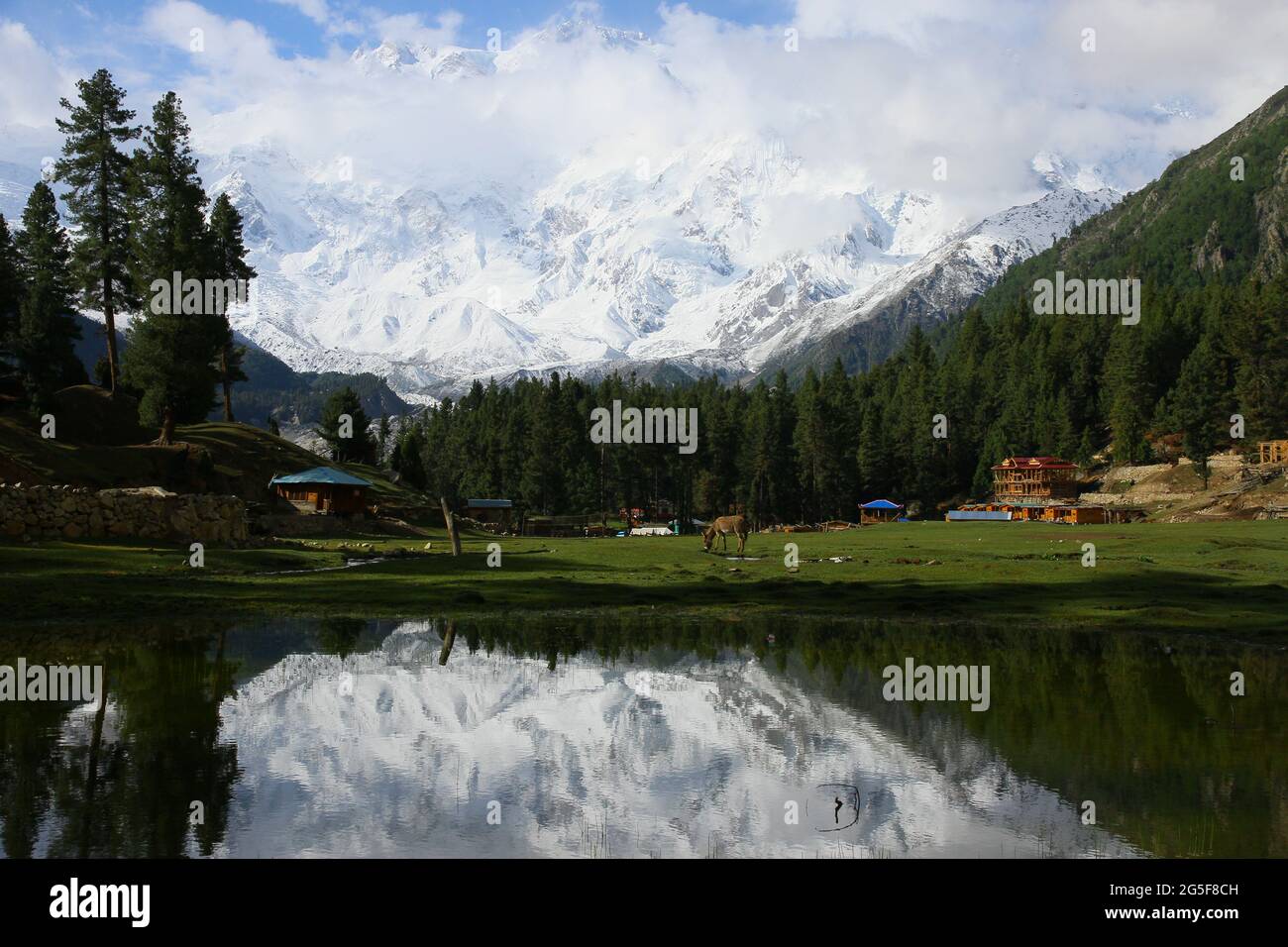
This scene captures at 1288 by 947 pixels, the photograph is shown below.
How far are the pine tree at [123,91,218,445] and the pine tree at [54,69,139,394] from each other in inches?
84.8

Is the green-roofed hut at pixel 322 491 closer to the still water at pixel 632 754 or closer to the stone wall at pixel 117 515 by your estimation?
the stone wall at pixel 117 515

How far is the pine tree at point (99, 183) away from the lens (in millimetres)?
75375

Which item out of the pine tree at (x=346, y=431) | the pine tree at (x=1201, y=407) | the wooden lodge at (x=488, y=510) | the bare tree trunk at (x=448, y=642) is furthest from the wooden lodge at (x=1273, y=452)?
the pine tree at (x=346, y=431)

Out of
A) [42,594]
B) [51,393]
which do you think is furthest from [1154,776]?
[51,393]

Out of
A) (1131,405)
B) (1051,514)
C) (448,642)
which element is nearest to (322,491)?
(448,642)

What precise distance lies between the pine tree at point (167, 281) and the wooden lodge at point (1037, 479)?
3944 inches

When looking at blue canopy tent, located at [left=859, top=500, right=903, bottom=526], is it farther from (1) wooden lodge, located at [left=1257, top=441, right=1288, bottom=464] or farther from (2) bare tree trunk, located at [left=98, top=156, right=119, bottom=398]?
(2) bare tree trunk, located at [left=98, top=156, right=119, bottom=398]

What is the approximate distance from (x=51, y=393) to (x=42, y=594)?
44584 mm

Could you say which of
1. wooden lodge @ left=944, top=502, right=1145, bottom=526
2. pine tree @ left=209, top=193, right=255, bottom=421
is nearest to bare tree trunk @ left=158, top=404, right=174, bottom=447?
pine tree @ left=209, top=193, right=255, bottom=421

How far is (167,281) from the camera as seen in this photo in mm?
70312

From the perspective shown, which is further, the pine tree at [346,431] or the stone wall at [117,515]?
the pine tree at [346,431]

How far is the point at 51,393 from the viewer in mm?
69625

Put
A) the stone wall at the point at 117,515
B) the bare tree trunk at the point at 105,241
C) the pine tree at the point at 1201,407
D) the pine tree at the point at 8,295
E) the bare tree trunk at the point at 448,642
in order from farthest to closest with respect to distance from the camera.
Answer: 1. the pine tree at the point at 1201,407
2. the bare tree trunk at the point at 105,241
3. the pine tree at the point at 8,295
4. the stone wall at the point at 117,515
5. the bare tree trunk at the point at 448,642
